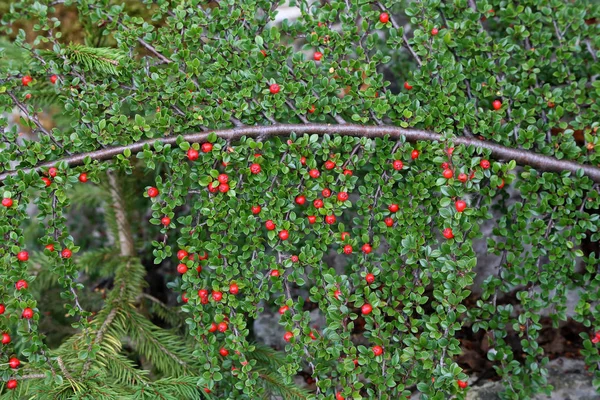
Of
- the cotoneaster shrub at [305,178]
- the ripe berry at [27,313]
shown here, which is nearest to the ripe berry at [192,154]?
the cotoneaster shrub at [305,178]

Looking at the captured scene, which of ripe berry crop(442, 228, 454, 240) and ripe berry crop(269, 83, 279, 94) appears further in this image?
ripe berry crop(269, 83, 279, 94)

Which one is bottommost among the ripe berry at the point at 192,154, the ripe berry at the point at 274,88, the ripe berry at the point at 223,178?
the ripe berry at the point at 223,178

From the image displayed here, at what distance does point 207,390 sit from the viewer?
1.83m

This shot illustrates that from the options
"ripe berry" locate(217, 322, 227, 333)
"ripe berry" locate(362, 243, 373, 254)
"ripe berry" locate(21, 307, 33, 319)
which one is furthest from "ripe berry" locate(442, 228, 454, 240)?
"ripe berry" locate(21, 307, 33, 319)

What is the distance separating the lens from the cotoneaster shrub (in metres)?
1.66

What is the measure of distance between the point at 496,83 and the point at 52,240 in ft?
4.90

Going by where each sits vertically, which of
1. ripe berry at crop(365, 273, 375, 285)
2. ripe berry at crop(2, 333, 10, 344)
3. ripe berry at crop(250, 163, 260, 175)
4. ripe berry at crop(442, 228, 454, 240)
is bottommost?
ripe berry at crop(2, 333, 10, 344)

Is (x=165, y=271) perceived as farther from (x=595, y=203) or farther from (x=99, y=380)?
(x=595, y=203)

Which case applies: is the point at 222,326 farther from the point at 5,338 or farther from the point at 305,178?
the point at 5,338

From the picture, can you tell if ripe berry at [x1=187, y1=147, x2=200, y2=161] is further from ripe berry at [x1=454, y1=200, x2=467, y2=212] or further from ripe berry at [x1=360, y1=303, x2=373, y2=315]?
ripe berry at [x1=454, y1=200, x2=467, y2=212]

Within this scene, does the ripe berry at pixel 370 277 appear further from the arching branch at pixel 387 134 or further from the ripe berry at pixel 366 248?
the arching branch at pixel 387 134

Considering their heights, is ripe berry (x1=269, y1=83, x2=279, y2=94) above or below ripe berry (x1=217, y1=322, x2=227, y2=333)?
above

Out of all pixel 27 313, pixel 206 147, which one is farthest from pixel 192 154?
pixel 27 313

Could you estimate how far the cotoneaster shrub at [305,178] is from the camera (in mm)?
1661
